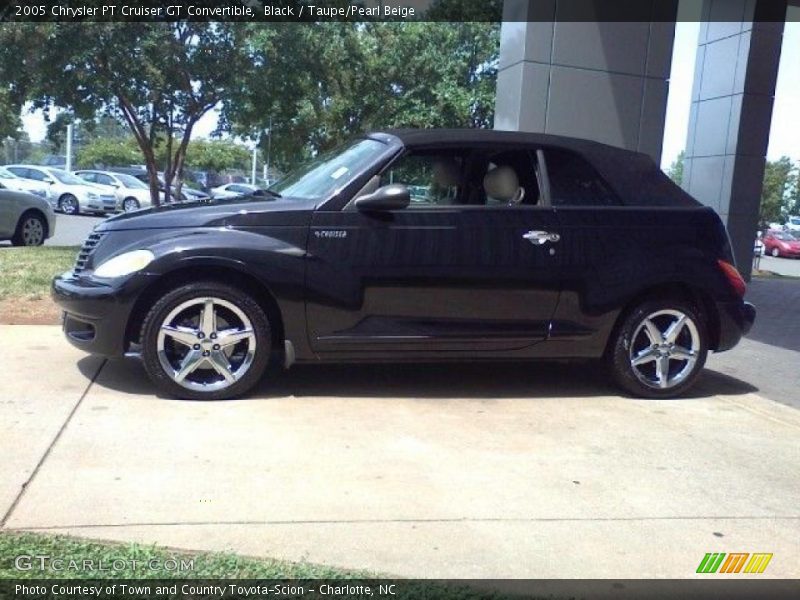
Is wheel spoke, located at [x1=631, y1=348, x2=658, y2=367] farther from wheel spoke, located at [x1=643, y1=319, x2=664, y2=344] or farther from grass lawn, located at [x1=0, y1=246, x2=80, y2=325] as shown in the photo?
grass lawn, located at [x1=0, y1=246, x2=80, y2=325]

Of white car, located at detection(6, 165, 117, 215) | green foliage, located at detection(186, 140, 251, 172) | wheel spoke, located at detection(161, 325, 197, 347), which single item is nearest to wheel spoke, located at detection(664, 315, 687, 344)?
wheel spoke, located at detection(161, 325, 197, 347)

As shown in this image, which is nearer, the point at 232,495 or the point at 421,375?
the point at 232,495

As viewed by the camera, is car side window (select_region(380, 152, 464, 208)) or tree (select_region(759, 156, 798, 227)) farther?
tree (select_region(759, 156, 798, 227))

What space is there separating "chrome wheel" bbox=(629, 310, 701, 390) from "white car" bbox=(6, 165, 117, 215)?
25610mm

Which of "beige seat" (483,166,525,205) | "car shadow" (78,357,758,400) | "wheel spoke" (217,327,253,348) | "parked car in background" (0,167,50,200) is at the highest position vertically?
"beige seat" (483,166,525,205)

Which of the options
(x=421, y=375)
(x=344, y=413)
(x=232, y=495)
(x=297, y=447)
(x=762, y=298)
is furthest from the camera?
(x=762, y=298)

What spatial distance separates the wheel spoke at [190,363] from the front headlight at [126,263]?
598 millimetres

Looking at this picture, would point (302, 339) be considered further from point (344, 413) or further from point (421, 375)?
point (421, 375)

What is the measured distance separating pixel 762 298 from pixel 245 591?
10.8 metres

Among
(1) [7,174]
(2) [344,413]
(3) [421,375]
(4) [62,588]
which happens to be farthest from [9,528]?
(1) [7,174]

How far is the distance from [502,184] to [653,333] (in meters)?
1.46

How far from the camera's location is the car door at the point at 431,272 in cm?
518

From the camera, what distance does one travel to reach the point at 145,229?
5.13 m

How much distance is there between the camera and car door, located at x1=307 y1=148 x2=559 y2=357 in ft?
17.0
